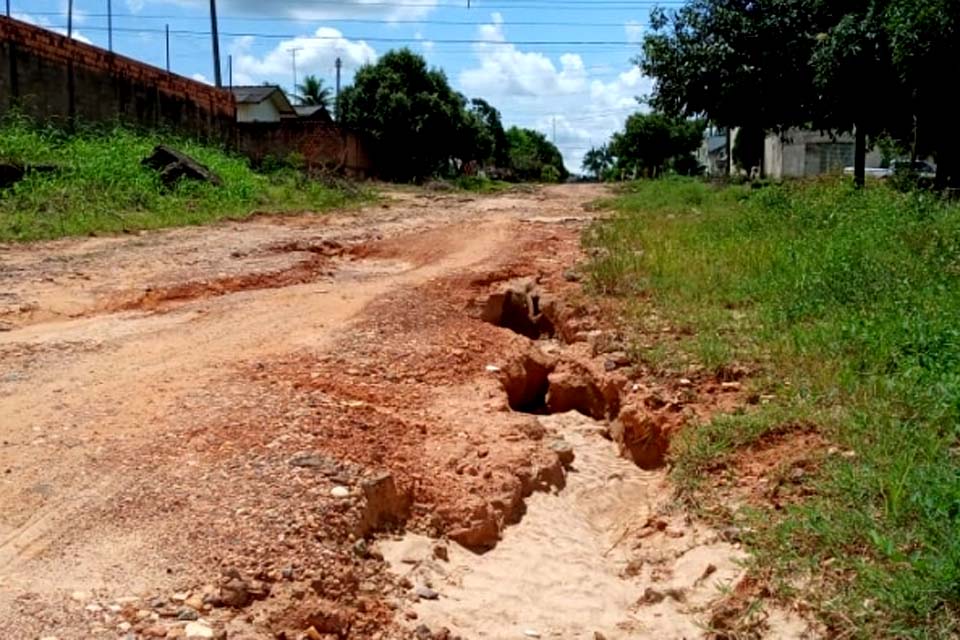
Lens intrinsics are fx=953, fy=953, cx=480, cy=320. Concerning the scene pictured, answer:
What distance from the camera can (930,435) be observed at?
A: 3717 mm

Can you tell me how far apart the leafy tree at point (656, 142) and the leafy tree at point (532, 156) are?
16.6 ft

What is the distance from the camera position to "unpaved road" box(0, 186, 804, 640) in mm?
2826

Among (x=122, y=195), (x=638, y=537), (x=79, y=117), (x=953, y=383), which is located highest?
(x=79, y=117)

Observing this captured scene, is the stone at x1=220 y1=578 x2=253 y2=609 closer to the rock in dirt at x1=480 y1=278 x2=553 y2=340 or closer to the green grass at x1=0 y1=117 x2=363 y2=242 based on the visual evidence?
the rock in dirt at x1=480 y1=278 x2=553 y2=340

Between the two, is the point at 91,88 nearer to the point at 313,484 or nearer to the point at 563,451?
the point at 563,451

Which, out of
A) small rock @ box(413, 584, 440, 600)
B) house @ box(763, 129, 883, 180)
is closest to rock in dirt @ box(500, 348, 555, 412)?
small rock @ box(413, 584, 440, 600)

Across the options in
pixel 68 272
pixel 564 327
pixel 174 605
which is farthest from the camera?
pixel 68 272

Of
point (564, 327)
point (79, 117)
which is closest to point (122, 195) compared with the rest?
point (79, 117)

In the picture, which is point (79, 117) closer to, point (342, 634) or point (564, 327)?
point (564, 327)

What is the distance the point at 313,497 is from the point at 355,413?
1067 millimetres

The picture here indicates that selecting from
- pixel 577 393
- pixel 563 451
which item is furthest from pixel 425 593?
pixel 577 393

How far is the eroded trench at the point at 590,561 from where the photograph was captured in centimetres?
321

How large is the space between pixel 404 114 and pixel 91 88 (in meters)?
13.1

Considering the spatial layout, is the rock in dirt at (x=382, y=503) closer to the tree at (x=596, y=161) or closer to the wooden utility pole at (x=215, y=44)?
the wooden utility pole at (x=215, y=44)
